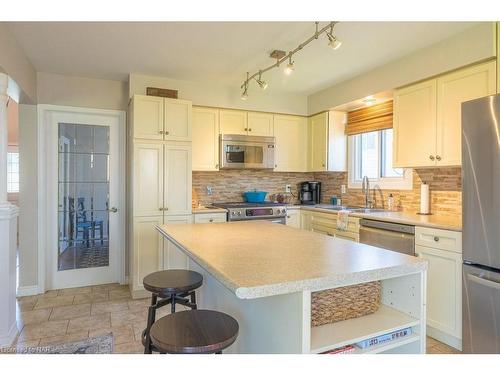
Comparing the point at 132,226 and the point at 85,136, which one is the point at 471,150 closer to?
the point at 132,226

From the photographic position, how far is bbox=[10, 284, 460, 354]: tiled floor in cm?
263

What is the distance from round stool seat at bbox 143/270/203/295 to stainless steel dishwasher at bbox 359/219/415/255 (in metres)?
1.75

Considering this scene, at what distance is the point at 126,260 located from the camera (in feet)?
13.6

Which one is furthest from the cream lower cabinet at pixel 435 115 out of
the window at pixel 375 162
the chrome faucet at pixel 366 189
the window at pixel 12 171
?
the window at pixel 12 171

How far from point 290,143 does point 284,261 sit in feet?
11.3

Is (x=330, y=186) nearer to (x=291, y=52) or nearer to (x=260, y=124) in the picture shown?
(x=260, y=124)

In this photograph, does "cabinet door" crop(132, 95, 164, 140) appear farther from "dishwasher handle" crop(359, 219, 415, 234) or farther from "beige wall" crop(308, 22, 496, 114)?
"dishwasher handle" crop(359, 219, 415, 234)

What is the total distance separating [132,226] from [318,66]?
8.63 feet

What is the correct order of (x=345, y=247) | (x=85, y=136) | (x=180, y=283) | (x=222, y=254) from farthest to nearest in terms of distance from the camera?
(x=85, y=136)
(x=180, y=283)
(x=345, y=247)
(x=222, y=254)

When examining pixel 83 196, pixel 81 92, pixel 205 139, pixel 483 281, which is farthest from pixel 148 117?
pixel 483 281

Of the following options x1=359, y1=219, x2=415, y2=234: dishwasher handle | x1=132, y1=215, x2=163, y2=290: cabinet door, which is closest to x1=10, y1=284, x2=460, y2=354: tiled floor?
x1=132, y1=215, x2=163, y2=290: cabinet door

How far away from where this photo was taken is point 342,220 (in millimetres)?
Answer: 3545
